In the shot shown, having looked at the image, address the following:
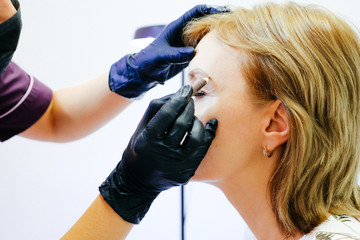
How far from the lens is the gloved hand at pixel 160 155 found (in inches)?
31.5

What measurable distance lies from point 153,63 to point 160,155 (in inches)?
16.4

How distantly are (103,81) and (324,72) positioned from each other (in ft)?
2.76

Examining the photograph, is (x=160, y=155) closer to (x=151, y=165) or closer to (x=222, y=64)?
(x=151, y=165)

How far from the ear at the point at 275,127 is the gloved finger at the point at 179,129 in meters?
0.24

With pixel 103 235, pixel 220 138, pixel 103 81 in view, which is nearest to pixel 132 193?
pixel 103 235

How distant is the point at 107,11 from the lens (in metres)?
1.99

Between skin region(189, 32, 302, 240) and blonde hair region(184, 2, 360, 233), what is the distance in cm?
2

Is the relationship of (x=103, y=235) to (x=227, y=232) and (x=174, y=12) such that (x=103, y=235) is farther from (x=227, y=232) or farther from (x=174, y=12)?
(x=174, y=12)

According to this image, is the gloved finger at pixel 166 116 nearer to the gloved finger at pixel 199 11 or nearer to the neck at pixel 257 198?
the neck at pixel 257 198

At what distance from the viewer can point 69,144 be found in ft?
6.53

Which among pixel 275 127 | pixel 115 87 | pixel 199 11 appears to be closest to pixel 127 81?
pixel 115 87

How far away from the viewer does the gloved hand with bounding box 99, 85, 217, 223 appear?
0.80m

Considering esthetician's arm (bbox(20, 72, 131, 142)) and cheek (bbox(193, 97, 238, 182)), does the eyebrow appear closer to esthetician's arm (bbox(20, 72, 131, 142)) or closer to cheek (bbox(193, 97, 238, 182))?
cheek (bbox(193, 97, 238, 182))

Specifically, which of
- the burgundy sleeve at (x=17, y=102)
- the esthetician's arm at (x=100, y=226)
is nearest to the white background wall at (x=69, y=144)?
the burgundy sleeve at (x=17, y=102)
